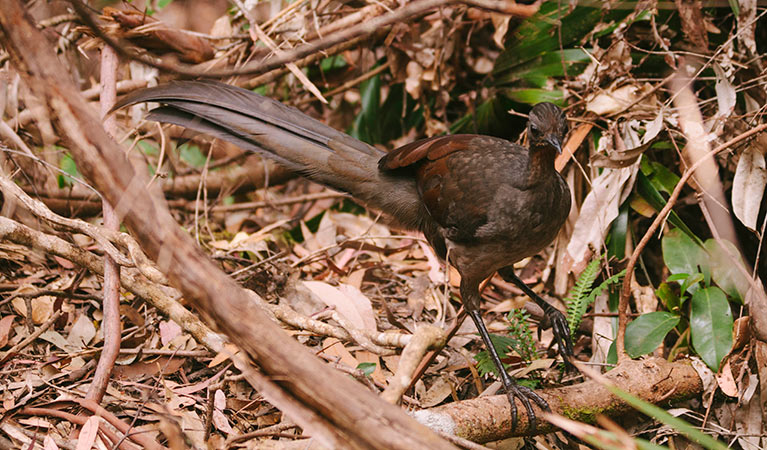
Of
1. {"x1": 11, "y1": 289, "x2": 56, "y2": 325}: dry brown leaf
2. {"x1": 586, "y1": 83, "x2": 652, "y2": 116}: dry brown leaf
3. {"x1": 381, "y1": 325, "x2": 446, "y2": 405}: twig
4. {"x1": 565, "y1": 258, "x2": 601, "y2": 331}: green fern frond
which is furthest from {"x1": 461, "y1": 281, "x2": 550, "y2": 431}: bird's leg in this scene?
{"x1": 11, "y1": 289, "x2": 56, "y2": 325}: dry brown leaf

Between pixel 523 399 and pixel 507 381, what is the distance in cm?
15

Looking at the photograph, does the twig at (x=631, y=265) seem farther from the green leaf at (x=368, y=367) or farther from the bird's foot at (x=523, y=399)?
the green leaf at (x=368, y=367)

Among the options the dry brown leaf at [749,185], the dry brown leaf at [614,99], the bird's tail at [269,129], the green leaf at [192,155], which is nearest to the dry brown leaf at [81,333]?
the bird's tail at [269,129]

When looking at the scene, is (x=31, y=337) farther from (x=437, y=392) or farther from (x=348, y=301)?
(x=437, y=392)

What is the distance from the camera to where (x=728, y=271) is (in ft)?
10.6

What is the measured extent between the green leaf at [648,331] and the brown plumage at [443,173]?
30cm

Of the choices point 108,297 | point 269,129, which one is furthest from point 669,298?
point 108,297

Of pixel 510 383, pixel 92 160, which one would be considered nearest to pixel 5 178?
pixel 92 160

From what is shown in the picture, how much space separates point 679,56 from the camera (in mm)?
Result: 3854

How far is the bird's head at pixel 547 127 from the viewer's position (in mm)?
2938

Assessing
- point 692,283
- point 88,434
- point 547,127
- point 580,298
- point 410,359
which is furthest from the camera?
point 580,298

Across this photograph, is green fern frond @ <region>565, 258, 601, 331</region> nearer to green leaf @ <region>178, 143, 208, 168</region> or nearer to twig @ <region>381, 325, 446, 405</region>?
twig @ <region>381, 325, 446, 405</region>

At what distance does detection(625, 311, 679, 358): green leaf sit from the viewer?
10.0 ft

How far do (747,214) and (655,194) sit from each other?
0.45m
